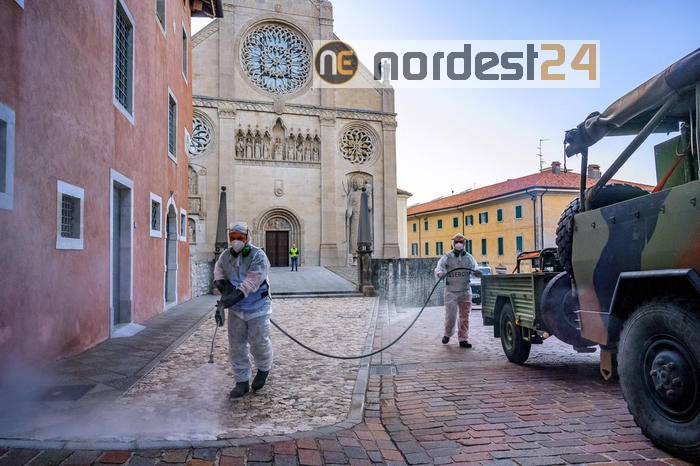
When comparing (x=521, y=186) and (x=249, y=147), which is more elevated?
(x=249, y=147)

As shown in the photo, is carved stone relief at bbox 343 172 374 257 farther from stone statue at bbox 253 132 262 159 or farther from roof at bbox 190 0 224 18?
roof at bbox 190 0 224 18

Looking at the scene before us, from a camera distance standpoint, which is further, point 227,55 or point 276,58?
point 276,58

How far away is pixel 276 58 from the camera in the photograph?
118 ft

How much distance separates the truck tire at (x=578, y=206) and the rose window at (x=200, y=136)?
99.7ft

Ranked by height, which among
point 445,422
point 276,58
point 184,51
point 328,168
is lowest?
point 445,422

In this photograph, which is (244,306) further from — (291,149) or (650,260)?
(291,149)

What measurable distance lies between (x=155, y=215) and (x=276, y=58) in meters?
26.1

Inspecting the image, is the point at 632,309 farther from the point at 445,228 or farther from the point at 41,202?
the point at 445,228

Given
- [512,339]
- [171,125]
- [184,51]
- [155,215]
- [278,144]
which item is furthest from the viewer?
[278,144]

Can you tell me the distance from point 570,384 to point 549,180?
34.9 meters

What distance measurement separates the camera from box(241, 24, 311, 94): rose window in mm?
35281

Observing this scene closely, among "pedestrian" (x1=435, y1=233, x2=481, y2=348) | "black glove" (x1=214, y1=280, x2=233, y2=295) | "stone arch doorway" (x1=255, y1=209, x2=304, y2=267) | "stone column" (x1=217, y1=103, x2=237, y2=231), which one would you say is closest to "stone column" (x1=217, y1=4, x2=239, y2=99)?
"stone column" (x1=217, y1=103, x2=237, y2=231)

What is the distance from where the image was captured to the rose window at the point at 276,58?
35.3 m

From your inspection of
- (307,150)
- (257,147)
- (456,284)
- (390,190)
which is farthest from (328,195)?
(456,284)
